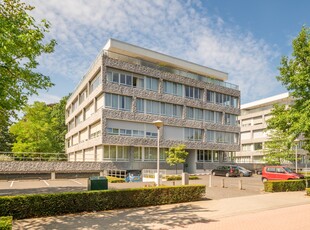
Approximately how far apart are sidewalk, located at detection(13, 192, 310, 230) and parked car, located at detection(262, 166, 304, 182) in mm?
12485

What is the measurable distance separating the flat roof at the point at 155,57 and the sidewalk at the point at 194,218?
2826cm

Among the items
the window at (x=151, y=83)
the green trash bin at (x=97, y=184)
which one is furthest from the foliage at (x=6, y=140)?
the green trash bin at (x=97, y=184)

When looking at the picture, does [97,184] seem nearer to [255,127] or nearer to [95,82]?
[95,82]

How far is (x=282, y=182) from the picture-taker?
21.5m

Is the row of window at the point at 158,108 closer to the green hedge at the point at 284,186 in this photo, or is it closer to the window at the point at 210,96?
the window at the point at 210,96

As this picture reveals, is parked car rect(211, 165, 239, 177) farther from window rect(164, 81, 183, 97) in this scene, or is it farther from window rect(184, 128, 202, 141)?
window rect(164, 81, 183, 97)

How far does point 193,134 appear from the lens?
4412 centimetres

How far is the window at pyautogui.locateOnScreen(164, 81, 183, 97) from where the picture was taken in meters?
41.5

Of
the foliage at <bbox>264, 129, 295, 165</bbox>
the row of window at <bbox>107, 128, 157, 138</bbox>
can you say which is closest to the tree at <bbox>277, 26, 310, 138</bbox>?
the row of window at <bbox>107, 128, 157, 138</bbox>

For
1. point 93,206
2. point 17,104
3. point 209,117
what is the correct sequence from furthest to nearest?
1. point 209,117
2. point 17,104
3. point 93,206

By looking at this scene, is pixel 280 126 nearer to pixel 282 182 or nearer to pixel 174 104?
pixel 282 182

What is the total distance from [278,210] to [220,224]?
484cm

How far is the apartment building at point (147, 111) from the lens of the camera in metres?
35.8

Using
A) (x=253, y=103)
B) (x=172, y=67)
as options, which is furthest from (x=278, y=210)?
(x=253, y=103)
